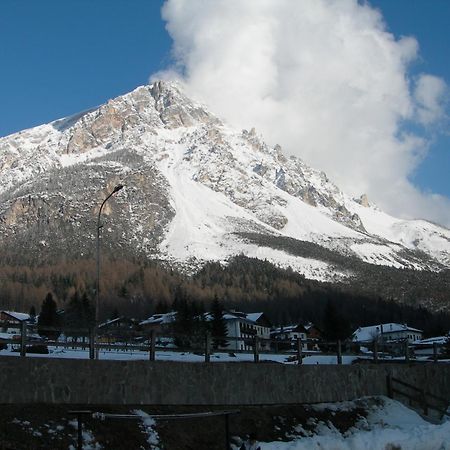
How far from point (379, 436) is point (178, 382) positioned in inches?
252

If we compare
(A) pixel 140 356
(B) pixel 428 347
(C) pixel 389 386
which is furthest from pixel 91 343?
(B) pixel 428 347

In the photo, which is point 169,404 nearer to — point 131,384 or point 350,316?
point 131,384

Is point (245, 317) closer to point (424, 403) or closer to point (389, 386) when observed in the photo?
point (389, 386)

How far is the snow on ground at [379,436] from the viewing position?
17105 mm

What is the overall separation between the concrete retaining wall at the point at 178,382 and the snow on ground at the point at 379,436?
3.75 feet

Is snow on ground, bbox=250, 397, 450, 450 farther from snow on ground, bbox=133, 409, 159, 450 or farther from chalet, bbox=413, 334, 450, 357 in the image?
chalet, bbox=413, 334, 450, 357

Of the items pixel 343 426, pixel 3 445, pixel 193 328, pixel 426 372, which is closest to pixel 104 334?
pixel 3 445

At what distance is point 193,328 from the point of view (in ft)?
309

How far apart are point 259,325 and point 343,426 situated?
4464 inches

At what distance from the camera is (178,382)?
21.0m

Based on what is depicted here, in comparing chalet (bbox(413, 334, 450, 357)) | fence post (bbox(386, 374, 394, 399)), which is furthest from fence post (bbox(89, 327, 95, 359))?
chalet (bbox(413, 334, 450, 357))

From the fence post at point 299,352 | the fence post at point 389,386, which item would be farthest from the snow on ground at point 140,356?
the fence post at point 389,386

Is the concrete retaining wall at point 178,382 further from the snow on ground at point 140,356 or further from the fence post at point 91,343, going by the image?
the snow on ground at point 140,356

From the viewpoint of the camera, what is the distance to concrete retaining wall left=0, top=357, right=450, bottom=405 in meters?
18.0
